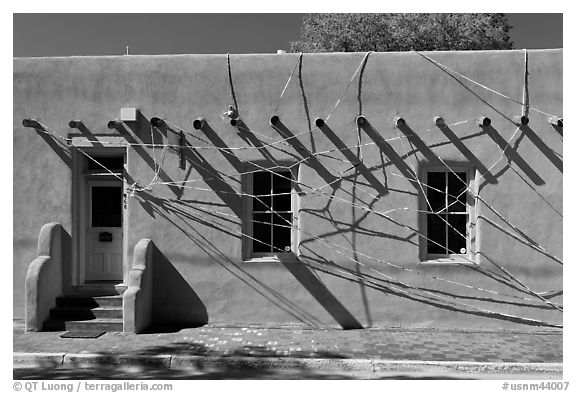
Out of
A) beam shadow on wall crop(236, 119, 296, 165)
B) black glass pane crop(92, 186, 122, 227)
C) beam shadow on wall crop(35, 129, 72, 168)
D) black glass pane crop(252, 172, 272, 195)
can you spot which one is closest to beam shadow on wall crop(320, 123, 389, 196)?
beam shadow on wall crop(236, 119, 296, 165)

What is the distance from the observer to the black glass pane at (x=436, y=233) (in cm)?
954

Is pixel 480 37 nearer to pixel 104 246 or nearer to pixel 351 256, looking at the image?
pixel 351 256

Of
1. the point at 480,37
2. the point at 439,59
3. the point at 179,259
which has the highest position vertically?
the point at 480,37

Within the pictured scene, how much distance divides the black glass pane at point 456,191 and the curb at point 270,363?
9.64ft

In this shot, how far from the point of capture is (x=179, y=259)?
9.55 meters

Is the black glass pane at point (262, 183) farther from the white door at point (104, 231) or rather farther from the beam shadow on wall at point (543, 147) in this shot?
the beam shadow on wall at point (543, 147)

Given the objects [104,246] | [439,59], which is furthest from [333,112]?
[104,246]

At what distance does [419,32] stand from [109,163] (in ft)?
45.4

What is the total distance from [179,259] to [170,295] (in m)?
0.63

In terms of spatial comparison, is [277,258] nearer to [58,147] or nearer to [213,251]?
[213,251]

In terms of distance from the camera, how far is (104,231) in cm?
1000

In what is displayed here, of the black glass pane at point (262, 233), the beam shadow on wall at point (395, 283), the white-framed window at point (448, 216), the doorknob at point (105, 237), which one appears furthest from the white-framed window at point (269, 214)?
the doorknob at point (105, 237)

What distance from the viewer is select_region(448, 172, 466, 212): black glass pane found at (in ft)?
31.2

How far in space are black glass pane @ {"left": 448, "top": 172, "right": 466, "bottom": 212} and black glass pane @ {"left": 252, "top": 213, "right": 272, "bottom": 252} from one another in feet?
10.2
